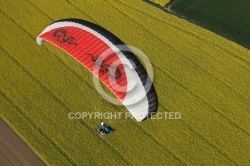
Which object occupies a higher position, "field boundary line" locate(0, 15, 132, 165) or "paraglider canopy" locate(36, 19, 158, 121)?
"paraglider canopy" locate(36, 19, 158, 121)

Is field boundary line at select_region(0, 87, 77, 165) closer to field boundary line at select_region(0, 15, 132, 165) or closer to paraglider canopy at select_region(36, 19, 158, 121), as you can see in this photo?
field boundary line at select_region(0, 15, 132, 165)

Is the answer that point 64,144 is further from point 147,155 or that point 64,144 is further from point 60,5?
point 60,5

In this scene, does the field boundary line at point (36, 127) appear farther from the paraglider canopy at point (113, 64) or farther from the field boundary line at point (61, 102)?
the paraglider canopy at point (113, 64)

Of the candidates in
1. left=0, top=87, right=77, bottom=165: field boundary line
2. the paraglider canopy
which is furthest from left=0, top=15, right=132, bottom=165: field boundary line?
the paraglider canopy

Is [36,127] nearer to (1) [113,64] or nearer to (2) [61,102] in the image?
(2) [61,102]

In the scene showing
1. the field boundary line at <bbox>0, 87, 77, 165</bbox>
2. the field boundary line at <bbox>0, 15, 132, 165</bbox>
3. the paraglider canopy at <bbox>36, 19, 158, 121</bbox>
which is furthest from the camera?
the field boundary line at <bbox>0, 15, 132, 165</bbox>

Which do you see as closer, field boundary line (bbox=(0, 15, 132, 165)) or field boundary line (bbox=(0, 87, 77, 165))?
field boundary line (bbox=(0, 87, 77, 165))

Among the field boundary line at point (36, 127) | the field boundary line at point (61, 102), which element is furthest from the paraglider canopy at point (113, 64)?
the field boundary line at point (36, 127)

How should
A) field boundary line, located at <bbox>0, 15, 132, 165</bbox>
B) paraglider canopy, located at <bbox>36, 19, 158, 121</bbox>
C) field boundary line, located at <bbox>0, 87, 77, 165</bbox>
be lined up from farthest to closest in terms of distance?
field boundary line, located at <bbox>0, 15, 132, 165</bbox> < field boundary line, located at <bbox>0, 87, 77, 165</bbox> < paraglider canopy, located at <bbox>36, 19, 158, 121</bbox>
